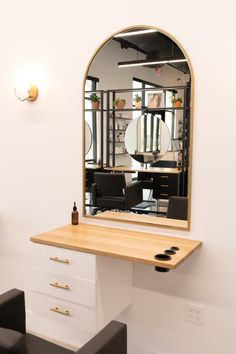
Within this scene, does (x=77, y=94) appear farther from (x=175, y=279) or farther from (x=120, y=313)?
(x=120, y=313)

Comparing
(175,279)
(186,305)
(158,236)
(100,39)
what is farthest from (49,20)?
(186,305)

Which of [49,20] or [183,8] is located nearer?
[183,8]

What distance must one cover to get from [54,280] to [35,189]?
2.88 feet

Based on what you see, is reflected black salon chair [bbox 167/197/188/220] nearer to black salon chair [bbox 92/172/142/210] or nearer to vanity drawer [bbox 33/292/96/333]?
black salon chair [bbox 92/172/142/210]

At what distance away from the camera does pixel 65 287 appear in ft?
7.03

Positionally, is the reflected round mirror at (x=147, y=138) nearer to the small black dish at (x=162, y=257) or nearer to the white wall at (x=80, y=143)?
the white wall at (x=80, y=143)

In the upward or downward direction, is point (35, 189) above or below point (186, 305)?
above

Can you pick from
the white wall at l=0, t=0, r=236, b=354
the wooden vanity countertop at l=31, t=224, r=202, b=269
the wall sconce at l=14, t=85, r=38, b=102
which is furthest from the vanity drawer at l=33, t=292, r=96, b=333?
the wall sconce at l=14, t=85, r=38, b=102

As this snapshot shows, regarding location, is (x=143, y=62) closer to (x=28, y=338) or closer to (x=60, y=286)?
(x=60, y=286)

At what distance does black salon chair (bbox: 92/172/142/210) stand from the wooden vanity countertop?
0.18 m

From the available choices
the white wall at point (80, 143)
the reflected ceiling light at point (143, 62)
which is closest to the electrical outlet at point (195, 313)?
the white wall at point (80, 143)

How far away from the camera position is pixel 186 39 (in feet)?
6.85

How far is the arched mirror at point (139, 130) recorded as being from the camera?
2.16 m

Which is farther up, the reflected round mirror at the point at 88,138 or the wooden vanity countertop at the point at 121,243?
the reflected round mirror at the point at 88,138
